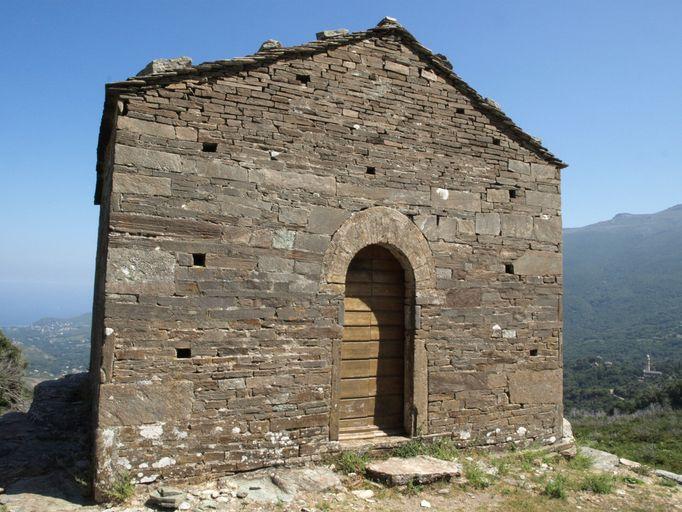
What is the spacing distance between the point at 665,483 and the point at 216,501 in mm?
5946

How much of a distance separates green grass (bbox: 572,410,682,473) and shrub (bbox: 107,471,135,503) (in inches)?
367

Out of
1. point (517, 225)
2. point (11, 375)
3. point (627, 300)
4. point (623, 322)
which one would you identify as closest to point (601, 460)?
point (517, 225)

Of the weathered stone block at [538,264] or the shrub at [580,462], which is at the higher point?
the weathered stone block at [538,264]

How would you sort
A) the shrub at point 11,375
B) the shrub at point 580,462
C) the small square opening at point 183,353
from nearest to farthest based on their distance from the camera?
the small square opening at point 183,353
the shrub at point 580,462
the shrub at point 11,375

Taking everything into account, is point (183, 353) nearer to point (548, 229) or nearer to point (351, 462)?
point (351, 462)

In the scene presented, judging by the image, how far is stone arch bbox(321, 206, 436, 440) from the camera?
6.39 meters

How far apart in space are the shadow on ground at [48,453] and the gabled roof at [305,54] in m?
4.00

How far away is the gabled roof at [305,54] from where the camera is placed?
18.8ft

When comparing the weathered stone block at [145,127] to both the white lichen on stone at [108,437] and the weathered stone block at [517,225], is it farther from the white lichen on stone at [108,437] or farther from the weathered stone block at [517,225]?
the weathered stone block at [517,225]

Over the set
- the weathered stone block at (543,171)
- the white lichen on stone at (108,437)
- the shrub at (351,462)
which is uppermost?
the weathered stone block at (543,171)

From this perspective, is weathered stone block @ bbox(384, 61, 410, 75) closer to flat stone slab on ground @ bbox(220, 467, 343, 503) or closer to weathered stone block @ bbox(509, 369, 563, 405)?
weathered stone block @ bbox(509, 369, 563, 405)

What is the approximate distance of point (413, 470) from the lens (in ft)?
19.7

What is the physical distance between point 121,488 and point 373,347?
3.35 metres

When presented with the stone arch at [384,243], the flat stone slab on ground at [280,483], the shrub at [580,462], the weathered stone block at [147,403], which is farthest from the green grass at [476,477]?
the weathered stone block at [147,403]
